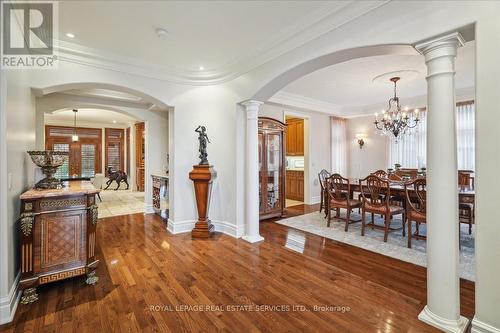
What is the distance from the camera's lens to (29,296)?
7.41 feet

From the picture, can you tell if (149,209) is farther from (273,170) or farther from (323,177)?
(323,177)

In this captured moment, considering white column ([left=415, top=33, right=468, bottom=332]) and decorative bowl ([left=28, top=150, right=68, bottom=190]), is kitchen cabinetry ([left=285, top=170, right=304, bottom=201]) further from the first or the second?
decorative bowl ([left=28, top=150, right=68, bottom=190])

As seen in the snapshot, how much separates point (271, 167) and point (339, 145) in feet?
10.8

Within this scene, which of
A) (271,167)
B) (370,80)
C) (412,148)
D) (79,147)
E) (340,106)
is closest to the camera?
(370,80)

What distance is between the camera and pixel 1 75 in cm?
191

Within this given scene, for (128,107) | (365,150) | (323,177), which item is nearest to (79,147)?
(128,107)

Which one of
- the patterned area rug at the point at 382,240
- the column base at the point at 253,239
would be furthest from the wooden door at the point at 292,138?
the column base at the point at 253,239

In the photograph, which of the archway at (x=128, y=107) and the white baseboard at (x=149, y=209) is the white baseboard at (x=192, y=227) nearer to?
the archway at (x=128, y=107)

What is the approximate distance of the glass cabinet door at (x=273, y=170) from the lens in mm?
5336

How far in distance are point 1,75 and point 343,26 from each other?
3.04 m

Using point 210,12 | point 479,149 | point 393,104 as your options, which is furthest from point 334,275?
point 393,104

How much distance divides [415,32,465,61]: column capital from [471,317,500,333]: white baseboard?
76.6 inches

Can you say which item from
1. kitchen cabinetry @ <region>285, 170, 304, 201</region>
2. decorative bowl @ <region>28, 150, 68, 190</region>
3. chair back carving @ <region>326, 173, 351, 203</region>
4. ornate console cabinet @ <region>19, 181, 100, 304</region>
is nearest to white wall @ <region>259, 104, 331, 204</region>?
kitchen cabinetry @ <region>285, 170, 304, 201</region>

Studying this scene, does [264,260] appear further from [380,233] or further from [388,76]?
[388,76]
